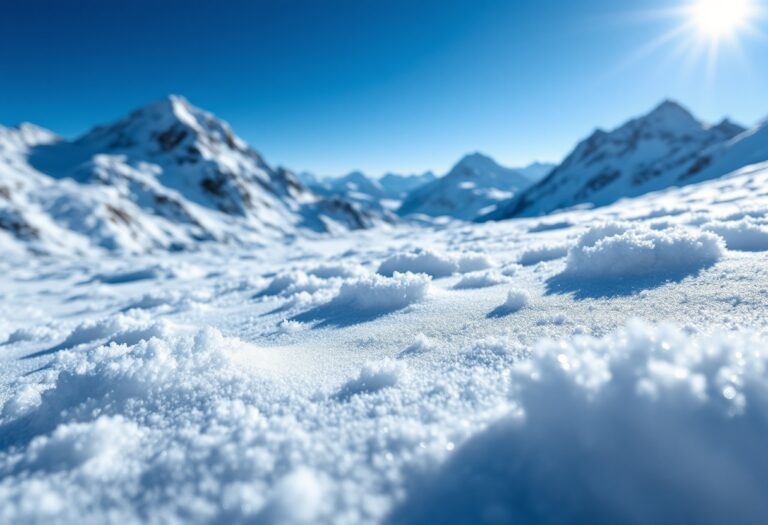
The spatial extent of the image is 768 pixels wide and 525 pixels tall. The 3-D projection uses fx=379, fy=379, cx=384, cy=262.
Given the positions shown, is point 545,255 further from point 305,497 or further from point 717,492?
point 305,497

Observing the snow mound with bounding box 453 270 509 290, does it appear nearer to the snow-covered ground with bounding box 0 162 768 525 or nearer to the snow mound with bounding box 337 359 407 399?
the snow-covered ground with bounding box 0 162 768 525

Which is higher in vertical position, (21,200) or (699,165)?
(21,200)

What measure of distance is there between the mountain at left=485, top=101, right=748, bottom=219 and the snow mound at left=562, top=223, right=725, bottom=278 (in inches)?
3486

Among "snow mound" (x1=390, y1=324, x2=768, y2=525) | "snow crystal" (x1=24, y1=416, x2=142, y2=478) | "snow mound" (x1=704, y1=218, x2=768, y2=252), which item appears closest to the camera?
"snow mound" (x1=390, y1=324, x2=768, y2=525)

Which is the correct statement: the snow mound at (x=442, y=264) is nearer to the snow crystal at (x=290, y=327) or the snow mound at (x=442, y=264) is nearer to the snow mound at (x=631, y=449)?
the snow crystal at (x=290, y=327)

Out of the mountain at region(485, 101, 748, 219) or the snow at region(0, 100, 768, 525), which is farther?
the mountain at region(485, 101, 748, 219)

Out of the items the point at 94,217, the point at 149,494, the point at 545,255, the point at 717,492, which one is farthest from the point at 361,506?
the point at 94,217

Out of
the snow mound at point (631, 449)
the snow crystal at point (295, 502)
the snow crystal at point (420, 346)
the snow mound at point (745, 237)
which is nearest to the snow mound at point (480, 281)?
the snow crystal at point (420, 346)

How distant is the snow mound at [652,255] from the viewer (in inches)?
136

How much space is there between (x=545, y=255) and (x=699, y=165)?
8248 centimetres

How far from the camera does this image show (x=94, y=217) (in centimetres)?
4922

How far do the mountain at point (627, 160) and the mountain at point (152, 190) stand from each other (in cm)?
5193

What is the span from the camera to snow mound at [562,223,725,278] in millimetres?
3465

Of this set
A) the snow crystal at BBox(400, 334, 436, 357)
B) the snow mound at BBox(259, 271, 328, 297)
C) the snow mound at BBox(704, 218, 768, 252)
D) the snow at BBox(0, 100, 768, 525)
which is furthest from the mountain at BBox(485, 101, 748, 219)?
the snow crystal at BBox(400, 334, 436, 357)
